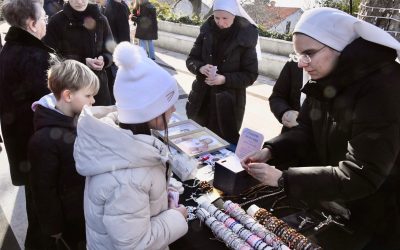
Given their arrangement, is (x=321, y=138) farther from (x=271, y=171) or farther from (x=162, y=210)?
(x=162, y=210)

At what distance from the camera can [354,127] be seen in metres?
1.39

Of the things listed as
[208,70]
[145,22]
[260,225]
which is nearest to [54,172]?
[260,225]

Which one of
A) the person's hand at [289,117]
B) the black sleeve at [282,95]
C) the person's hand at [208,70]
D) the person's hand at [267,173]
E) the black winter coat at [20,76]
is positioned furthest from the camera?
the person's hand at [208,70]

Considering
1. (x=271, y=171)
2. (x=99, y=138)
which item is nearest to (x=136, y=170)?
(x=99, y=138)

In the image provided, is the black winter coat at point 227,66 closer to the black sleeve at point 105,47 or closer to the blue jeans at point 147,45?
the black sleeve at point 105,47

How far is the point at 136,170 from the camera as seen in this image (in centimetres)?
123

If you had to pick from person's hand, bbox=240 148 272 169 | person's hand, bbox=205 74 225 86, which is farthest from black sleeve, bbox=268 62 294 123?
person's hand, bbox=240 148 272 169

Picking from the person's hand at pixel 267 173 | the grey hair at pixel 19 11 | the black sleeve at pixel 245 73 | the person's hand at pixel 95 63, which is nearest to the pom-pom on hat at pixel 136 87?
the person's hand at pixel 267 173

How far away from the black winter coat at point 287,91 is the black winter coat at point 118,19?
3.67 m

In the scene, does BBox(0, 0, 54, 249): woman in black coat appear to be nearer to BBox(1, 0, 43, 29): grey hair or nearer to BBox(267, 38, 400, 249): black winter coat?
BBox(1, 0, 43, 29): grey hair

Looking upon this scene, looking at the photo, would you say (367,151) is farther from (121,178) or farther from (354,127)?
(121,178)

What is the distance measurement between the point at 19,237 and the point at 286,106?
2.34 metres

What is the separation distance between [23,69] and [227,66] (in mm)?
1651

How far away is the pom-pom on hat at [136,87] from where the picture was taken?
1274mm
